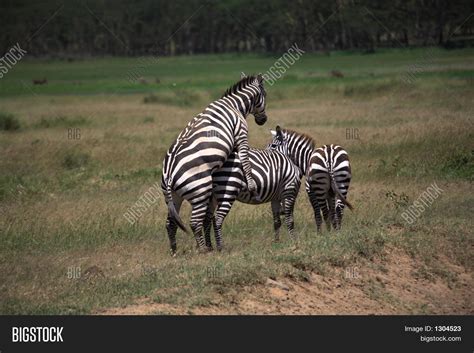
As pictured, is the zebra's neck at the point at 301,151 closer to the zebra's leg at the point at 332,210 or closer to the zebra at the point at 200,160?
the zebra's leg at the point at 332,210

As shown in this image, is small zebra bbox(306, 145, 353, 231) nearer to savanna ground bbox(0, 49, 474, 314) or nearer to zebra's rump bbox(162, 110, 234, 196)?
savanna ground bbox(0, 49, 474, 314)

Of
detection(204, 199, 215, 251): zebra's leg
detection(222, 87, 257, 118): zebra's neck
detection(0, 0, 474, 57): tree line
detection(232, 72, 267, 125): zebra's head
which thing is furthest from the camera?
detection(0, 0, 474, 57): tree line

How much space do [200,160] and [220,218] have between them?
2.90 feet

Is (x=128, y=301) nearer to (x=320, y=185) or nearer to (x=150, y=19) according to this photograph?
(x=320, y=185)

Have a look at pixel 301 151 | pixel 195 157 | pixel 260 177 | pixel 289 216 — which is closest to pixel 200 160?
pixel 195 157

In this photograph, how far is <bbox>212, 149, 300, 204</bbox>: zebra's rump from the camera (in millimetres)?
11984

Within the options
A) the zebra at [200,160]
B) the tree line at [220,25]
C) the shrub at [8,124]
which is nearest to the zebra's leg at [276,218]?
the zebra at [200,160]

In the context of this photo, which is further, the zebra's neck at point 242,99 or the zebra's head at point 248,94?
the zebra's head at point 248,94

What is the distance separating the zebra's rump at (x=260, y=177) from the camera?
12.0 metres

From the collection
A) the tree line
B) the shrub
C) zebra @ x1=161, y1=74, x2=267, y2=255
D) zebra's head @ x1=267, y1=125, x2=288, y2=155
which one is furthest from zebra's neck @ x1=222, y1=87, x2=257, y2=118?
the tree line

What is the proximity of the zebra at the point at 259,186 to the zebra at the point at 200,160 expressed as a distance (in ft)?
0.60

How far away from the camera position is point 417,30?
74000mm

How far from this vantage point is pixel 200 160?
11578mm

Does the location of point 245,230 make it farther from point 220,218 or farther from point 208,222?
point 220,218
